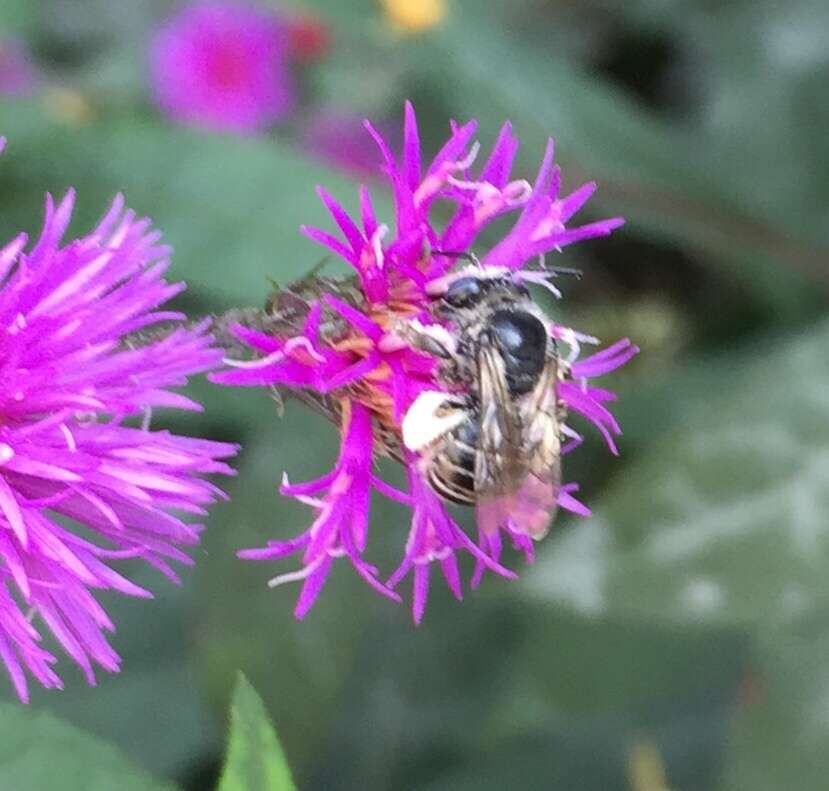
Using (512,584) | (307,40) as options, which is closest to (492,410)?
(512,584)

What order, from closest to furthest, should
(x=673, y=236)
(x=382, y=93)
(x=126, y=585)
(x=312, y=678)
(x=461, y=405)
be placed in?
(x=126, y=585)
(x=461, y=405)
(x=312, y=678)
(x=673, y=236)
(x=382, y=93)

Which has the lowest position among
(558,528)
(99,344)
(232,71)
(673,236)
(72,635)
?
(72,635)

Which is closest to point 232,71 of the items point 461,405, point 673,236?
point 673,236

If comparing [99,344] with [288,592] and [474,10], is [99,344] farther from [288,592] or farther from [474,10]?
[474,10]

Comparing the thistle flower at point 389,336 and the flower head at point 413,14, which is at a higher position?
the flower head at point 413,14

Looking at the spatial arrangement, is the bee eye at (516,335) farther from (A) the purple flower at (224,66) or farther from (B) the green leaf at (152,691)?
(A) the purple flower at (224,66)

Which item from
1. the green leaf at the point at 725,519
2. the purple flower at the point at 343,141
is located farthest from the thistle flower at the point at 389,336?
the purple flower at the point at 343,141

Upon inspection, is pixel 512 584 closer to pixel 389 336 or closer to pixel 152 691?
pixel 152 691

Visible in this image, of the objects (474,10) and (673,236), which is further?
(474,10)
